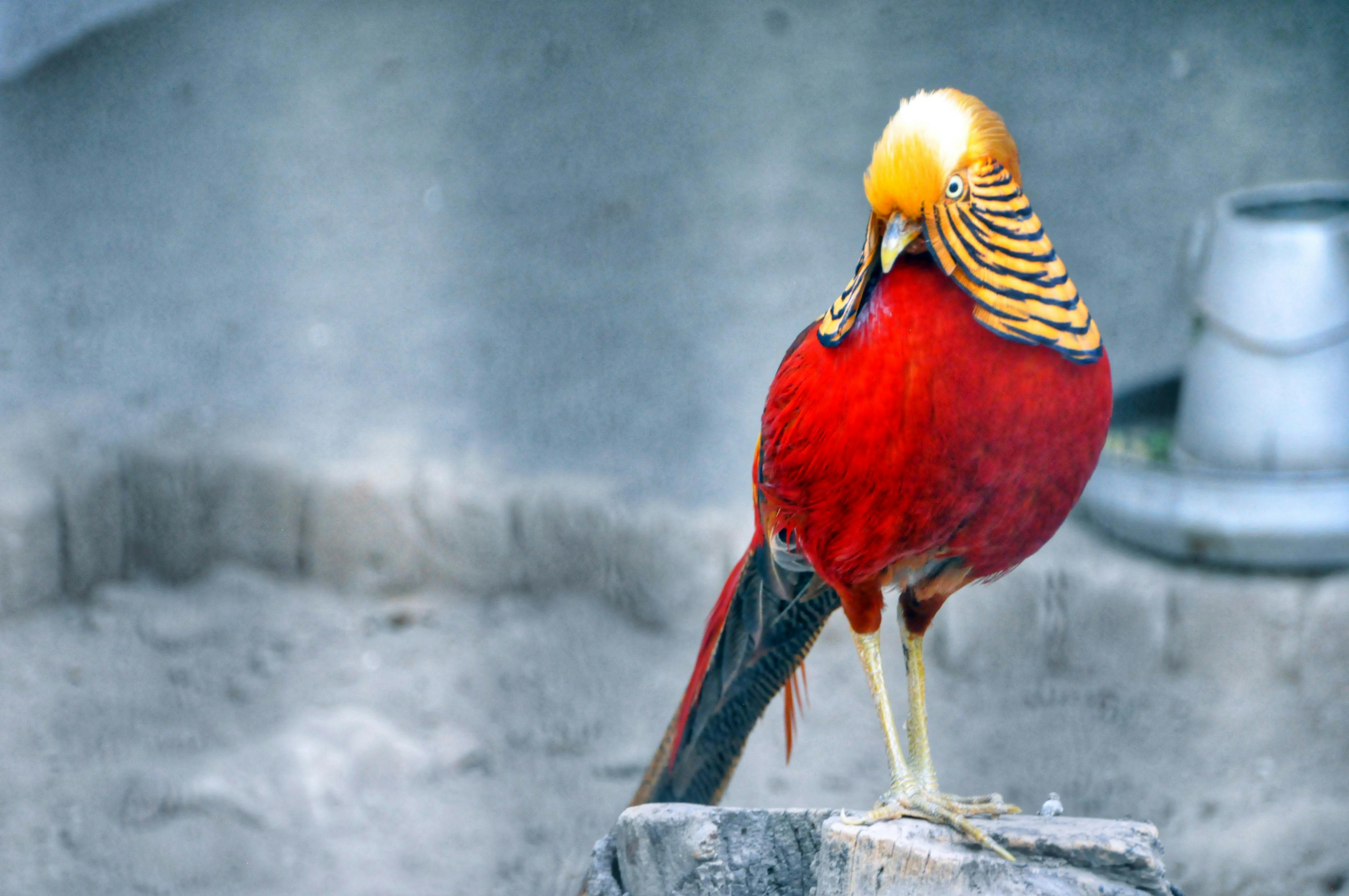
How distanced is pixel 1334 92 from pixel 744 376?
56.8 inches

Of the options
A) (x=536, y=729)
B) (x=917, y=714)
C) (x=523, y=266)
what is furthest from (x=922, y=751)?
(x=523, y=266)

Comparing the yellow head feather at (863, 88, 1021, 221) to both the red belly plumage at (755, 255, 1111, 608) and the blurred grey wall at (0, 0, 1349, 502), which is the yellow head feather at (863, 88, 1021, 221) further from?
the blurred grey wall at (0, 0, 1349, 502)

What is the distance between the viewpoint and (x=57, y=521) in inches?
116

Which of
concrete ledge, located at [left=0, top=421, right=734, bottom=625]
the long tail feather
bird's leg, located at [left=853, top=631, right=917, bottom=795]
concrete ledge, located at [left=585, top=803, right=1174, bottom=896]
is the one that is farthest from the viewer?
concrete ledge, located at [left=0, top=421, right=734, bottom=625]

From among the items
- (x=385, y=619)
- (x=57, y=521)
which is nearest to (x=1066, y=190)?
(x=385, y=619)

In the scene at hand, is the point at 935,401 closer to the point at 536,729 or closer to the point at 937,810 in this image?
the point at 937,810

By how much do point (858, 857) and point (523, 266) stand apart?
1924 mm

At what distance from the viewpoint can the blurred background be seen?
8.91 feet

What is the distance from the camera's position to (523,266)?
296 centimetres

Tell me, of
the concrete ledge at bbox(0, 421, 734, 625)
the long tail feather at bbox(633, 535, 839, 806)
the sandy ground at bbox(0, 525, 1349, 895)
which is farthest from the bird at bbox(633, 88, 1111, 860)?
the concrete ledge at bbox(0, 421, 734, 625)

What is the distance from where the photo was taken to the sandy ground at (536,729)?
2.45 m

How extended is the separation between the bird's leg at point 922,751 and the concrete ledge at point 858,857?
0.07 feet

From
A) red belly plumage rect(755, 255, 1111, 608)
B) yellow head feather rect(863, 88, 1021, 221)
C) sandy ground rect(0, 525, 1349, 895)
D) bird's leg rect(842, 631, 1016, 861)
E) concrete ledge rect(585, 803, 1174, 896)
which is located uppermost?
yellow head feather rect(863, 88, 1021, 221)

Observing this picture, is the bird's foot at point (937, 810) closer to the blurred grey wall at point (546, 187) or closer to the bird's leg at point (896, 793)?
the bird's leg at point (896, 793)
